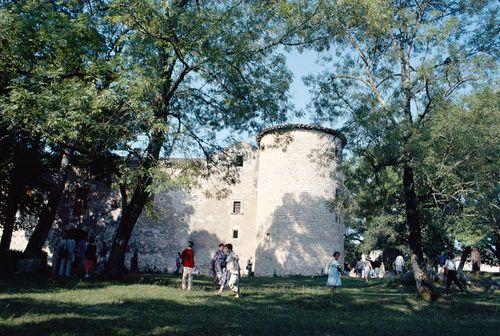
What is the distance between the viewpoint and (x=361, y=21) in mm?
13008

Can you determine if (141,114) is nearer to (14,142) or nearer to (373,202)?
(373,202)

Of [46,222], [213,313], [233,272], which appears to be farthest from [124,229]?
[213,313]

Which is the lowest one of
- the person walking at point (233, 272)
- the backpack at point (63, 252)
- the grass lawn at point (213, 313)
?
the grass lawn at point (213, 313)

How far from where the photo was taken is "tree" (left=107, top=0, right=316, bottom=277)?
11.1 meters

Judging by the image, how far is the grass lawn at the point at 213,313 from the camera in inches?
257

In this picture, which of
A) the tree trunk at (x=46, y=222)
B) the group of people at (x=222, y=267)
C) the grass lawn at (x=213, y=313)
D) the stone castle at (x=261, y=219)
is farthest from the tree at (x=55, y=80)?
the stone castle at (x=261, y=219)

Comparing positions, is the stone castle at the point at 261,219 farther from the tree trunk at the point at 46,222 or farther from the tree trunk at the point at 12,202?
the tree trunk at the point at 12,202

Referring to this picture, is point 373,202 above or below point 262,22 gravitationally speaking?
below

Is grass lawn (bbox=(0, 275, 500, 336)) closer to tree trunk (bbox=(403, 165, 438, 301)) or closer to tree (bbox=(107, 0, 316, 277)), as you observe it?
tree trunk (bbox=(403, 165, 438, 301))

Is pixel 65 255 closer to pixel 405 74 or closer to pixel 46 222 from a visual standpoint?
pixel 46 222

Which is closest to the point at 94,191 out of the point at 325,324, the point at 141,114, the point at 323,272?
the point at 323,272

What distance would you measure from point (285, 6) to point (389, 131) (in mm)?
4713

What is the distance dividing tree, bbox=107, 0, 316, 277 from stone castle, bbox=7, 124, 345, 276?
385 inches

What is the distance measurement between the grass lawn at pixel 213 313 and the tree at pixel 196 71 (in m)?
3.51
